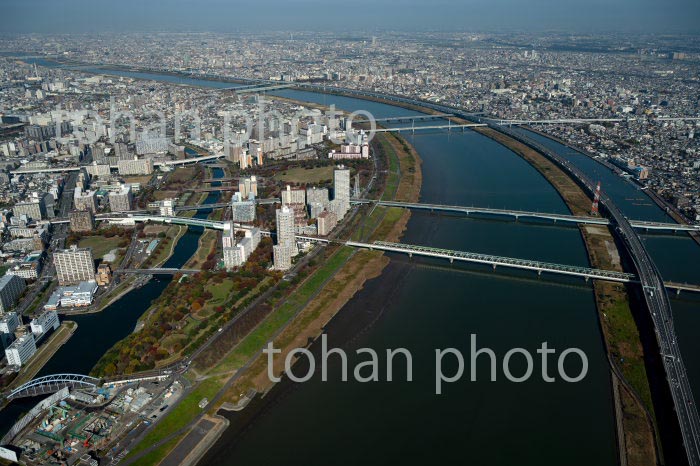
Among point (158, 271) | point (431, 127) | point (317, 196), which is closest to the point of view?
point (158, 271)

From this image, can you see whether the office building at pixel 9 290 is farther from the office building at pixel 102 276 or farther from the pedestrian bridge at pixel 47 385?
the pedestrian bridge at pixel 47 385

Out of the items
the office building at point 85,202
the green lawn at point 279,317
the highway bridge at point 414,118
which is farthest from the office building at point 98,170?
the highway bridge at point 414,118

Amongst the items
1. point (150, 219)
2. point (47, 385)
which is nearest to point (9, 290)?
point (47, 385)

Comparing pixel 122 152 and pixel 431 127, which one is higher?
pixel 431 127

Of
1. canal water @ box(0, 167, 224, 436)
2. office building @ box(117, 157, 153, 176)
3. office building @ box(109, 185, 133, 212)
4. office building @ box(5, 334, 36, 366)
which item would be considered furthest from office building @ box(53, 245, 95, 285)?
office building @ box(117, 157, 153, 176)

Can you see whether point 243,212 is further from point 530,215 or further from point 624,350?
point 624,350
